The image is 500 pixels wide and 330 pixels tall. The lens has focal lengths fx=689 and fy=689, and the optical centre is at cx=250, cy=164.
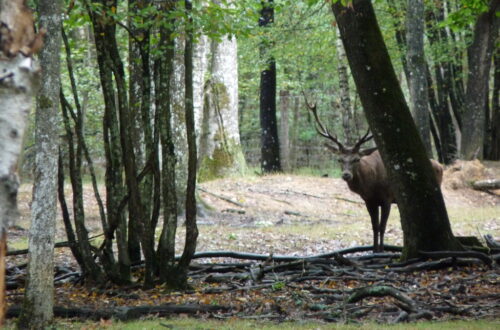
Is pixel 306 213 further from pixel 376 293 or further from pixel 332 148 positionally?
pixel 376 293

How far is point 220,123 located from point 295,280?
45.6ft

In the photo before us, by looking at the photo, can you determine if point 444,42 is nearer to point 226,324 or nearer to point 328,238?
point 328,238

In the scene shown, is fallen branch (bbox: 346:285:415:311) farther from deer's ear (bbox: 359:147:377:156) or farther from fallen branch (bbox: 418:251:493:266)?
deer's ear (bbox: 359:147:377:156)

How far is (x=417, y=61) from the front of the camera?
1875 centimetres

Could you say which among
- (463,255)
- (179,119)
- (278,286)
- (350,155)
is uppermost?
(179,119)

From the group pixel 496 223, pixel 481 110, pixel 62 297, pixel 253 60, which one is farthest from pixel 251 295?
pixel 481 110

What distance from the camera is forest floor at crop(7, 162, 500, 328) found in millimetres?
6645

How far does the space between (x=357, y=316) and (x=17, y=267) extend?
4.83 m

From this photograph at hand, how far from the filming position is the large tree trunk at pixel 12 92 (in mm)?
1948

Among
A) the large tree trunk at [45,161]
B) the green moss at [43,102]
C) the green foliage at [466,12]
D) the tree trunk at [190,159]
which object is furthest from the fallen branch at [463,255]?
the green moss at [43,102]

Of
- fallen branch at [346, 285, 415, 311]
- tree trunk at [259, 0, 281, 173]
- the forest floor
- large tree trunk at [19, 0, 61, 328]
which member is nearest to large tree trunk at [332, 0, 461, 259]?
the forest floor

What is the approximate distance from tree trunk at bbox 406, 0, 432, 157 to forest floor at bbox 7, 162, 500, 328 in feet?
11.5

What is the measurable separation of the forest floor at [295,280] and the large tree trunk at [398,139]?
51 cm

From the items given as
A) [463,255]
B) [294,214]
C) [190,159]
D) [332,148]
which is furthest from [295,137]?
[190,159]
